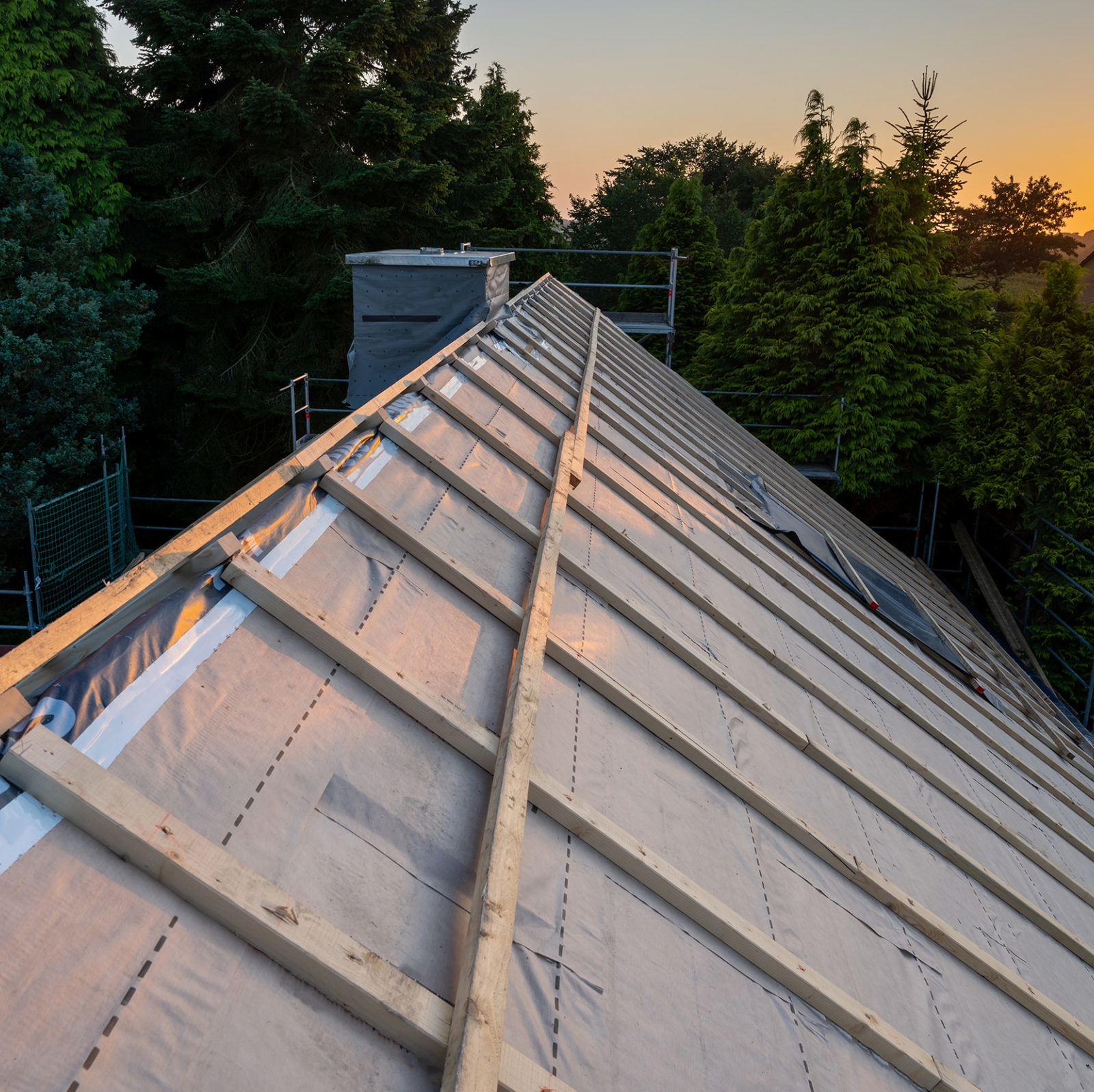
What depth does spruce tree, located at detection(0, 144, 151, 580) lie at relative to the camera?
12.6 metres

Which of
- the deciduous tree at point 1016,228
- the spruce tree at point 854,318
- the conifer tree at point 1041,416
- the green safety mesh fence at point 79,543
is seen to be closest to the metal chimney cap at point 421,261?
the green safety mesh fence at point 79,543

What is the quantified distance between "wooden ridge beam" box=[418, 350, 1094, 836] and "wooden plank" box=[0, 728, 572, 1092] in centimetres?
273

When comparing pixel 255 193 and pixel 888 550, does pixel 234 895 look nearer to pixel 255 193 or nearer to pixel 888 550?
pixel 888 550

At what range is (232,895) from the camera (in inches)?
55.8

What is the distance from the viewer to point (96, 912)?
133cm

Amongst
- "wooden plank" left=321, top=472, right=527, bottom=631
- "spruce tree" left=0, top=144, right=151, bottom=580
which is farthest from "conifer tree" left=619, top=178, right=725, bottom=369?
"wooden plank" left=321, top=472, right=527, bottom=631

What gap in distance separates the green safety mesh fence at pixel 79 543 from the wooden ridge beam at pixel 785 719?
9.24 metres

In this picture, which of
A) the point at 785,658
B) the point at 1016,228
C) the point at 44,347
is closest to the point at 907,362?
the point at 785,658

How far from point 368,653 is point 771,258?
18.2 metres

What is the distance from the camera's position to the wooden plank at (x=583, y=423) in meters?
4.36

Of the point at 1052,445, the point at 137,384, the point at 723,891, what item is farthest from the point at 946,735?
the point at 137,384

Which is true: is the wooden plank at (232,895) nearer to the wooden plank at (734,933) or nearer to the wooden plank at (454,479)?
the wooden plank at (734,933)

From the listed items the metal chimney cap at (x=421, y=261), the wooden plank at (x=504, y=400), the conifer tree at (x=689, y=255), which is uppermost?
the conifer tree at (x=689, y=255)

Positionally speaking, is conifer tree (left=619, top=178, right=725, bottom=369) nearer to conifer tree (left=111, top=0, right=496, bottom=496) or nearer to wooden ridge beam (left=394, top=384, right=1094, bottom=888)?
conifer tree (left=111, top=0, right=496, bottom=496)
